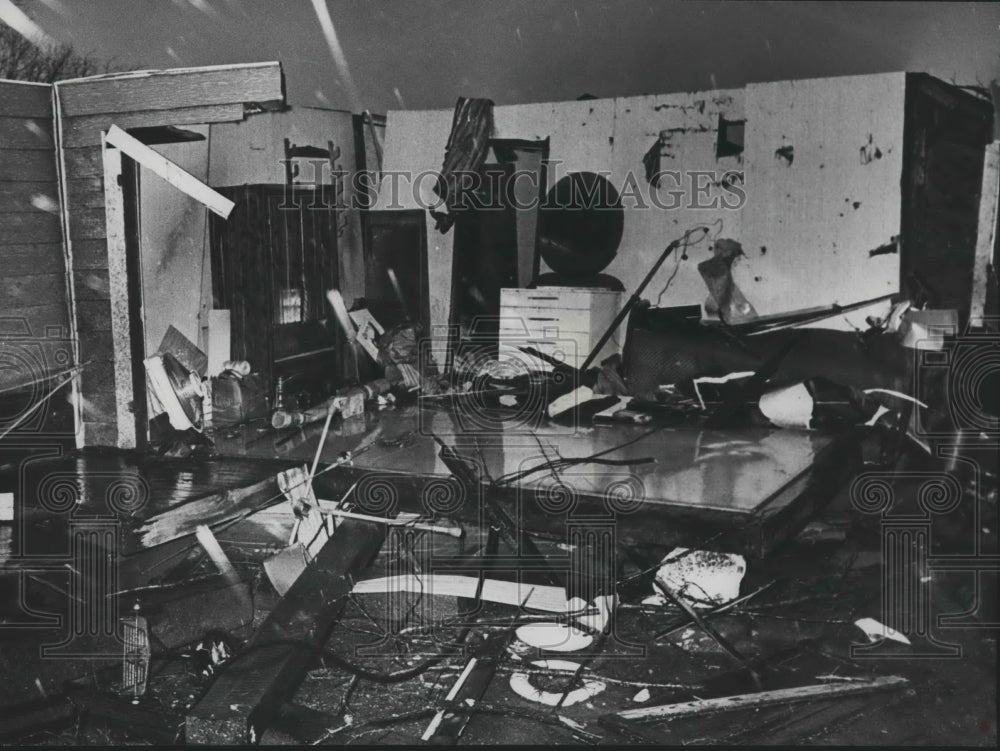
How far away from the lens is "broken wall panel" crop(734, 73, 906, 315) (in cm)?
675

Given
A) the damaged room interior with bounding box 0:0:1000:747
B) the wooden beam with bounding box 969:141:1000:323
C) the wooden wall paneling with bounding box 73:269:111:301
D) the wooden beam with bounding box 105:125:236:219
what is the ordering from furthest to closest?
the wooden beam with bounding box 969:141:1000:323 < the wooden wall paneling with bounding box 73:269:111:301 < the wooden beam with bounding box 105:125:236:219 < the damaged room interior with bounding box 0:0:1000:747

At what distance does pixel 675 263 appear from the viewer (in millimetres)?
7793

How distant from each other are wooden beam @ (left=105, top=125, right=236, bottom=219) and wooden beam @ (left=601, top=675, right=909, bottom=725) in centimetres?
347

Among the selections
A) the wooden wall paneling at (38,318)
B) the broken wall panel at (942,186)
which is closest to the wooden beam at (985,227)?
the broken wall panel at (942,186)

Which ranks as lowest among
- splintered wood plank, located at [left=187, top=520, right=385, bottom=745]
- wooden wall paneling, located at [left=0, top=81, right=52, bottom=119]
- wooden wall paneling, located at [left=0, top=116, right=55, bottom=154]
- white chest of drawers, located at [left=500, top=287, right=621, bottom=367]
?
splintered wood plank, located at [left=187, top=520, right=385, bottom=745]

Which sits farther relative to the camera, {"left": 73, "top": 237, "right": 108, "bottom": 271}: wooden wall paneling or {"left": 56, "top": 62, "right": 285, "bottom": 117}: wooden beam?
{"left": 73, "top": 237, "right": 108, "bottom": 271}: wooden wall paneling

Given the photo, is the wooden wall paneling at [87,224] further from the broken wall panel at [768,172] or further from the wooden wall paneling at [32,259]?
the broken wall panel at [768,172]

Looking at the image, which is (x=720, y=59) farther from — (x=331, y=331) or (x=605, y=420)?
(x=331, y=331)

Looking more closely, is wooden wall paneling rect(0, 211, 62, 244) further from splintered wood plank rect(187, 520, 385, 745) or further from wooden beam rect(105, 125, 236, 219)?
Result: splintered wood plank rect(187, 520, 385, 745)

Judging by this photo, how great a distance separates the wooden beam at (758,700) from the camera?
10.7 ft

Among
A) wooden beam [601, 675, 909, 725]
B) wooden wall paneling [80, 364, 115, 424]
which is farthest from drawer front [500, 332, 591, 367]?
wooden beam [601, 675, 909, 725]

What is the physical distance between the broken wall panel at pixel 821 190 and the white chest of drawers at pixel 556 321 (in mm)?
1400

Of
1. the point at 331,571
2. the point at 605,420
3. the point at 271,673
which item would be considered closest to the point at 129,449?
the point at 331,571

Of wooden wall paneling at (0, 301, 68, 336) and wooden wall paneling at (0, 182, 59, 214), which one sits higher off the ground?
wooden wall paneling at (0, 182, 59, 214)
